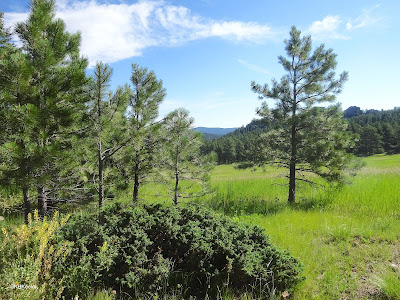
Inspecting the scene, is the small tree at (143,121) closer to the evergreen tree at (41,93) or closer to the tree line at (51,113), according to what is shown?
the tree line at (51,113)

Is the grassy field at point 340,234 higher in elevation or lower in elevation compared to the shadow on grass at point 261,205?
higher

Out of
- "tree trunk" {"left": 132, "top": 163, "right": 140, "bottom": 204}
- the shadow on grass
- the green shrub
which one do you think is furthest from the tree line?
the shadow on grass

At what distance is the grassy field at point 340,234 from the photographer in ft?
11.1

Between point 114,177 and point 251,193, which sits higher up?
point 114,177

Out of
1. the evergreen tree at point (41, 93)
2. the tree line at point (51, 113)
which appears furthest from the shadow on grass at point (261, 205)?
the evergreen tree at point (41, 93)

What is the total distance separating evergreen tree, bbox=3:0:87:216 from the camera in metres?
5.02

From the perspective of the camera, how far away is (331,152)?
8273 millimetres

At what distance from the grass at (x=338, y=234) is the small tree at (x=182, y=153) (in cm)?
189

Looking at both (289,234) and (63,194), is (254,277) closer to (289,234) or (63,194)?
(289,234)

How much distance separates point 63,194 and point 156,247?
5.09 metres

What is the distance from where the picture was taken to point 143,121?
7.63m

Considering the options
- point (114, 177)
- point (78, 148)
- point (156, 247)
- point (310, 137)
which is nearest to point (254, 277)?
point (156, 247)

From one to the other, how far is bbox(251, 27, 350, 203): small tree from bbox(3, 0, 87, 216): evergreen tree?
627cm

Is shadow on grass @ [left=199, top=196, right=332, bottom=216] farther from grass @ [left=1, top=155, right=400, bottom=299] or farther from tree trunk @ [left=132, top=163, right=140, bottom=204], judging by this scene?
tree trunk @ [left=132, top=163, right=140, bottom=204]
